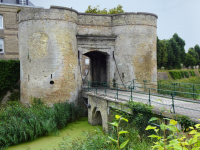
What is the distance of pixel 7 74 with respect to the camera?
50.9 ft

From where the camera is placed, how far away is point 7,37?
64.7 ft

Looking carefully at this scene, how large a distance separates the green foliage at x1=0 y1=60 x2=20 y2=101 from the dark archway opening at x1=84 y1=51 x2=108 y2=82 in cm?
641

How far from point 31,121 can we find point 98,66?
9236 mm

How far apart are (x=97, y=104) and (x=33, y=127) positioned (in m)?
3.93

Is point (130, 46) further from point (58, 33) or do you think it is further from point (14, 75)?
point (14, 75)

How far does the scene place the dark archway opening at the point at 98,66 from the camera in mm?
17400

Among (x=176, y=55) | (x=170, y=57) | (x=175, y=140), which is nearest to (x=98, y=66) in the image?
(x=175, y=140)

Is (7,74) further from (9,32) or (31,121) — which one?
(31,121)

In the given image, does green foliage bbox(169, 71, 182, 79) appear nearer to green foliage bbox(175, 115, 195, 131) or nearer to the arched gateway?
the arched gateway

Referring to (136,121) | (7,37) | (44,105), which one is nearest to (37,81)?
(44,105)

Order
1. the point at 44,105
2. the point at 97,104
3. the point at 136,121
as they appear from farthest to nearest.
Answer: the point at 44,105, the point at 97,104, the point at 136,121

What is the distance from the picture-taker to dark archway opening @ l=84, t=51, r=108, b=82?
17.4 metres

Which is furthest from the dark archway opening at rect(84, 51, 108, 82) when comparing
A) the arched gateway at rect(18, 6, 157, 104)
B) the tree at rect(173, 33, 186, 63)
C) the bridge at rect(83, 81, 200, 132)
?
the tree at rect(173, 33, 186, 63)

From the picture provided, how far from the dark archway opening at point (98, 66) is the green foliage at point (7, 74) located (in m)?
6.41
